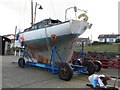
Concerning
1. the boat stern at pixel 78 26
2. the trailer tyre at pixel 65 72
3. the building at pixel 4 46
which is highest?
the boat stern at pixel 78 26

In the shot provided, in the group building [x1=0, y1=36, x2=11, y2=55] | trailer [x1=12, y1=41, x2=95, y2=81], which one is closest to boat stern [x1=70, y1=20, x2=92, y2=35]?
trailer [x1=12, y1=41, x2=95, y2=81]

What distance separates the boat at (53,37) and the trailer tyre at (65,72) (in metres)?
1.40

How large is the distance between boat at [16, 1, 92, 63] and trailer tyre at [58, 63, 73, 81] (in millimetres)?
1399

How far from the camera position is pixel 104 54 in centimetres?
1494

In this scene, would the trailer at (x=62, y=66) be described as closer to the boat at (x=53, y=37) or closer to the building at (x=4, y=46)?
the boat at (x=53, y=37)

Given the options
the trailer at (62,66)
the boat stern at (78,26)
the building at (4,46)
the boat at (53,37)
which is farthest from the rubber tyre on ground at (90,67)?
the building at (4,46)

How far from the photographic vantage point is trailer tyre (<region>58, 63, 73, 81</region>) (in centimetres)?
789

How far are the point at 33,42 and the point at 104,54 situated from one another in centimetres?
633

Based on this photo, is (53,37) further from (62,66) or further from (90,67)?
(90,67)

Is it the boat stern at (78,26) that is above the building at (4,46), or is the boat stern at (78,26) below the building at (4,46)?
above

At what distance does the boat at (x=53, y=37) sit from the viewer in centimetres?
869

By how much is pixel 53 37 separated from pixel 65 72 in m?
1.92

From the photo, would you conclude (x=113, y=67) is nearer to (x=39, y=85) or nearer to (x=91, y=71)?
(x=91, y=71)

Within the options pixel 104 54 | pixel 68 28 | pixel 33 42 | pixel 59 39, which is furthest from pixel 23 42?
pixel 104 54
